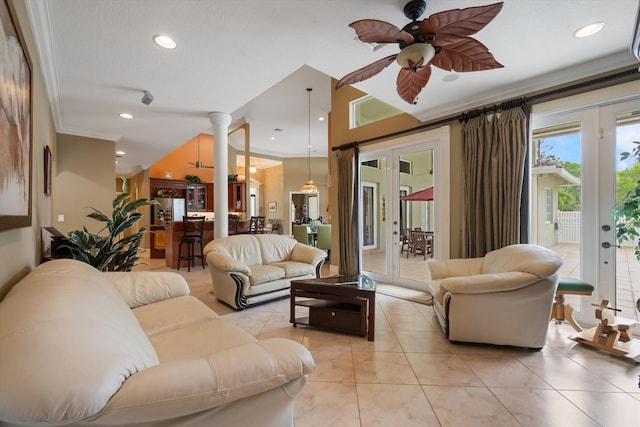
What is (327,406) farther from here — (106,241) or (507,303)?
(106,241)

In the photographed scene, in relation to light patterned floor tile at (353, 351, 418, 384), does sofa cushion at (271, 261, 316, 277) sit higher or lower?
higher

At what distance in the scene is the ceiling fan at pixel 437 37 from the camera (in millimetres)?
1621

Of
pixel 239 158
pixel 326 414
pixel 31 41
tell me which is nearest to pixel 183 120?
pixel 31 41

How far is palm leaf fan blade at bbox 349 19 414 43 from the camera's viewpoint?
5.66 ft

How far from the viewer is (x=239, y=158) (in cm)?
1080

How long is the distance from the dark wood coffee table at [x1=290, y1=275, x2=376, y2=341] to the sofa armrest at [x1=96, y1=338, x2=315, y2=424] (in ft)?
5.39

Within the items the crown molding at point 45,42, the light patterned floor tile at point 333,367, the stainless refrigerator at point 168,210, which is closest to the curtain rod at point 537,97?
the light patterned floor tile at point 333,367

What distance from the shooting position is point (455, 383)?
197 centimetres

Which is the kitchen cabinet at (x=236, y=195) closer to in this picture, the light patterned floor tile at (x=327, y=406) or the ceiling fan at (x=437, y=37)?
the ceiling fan at (x=437, y=37)

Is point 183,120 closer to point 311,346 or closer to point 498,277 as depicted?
point 311,346

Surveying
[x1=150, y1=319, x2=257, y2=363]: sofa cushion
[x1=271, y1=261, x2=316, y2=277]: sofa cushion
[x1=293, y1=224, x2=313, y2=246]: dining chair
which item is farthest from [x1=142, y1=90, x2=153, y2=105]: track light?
[x1=293, y1=224, x2=313, y2=246]: dining chair

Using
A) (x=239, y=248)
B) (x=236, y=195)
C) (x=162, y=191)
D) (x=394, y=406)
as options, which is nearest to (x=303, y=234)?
(x=236, y=195)

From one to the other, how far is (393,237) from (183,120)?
13.1ft

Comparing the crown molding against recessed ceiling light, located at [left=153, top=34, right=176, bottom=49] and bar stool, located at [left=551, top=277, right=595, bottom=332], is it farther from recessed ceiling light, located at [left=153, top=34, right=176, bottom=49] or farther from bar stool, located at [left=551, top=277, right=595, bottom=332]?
bar stool, located at [left=551, top=277, right=595, bottom=332]
